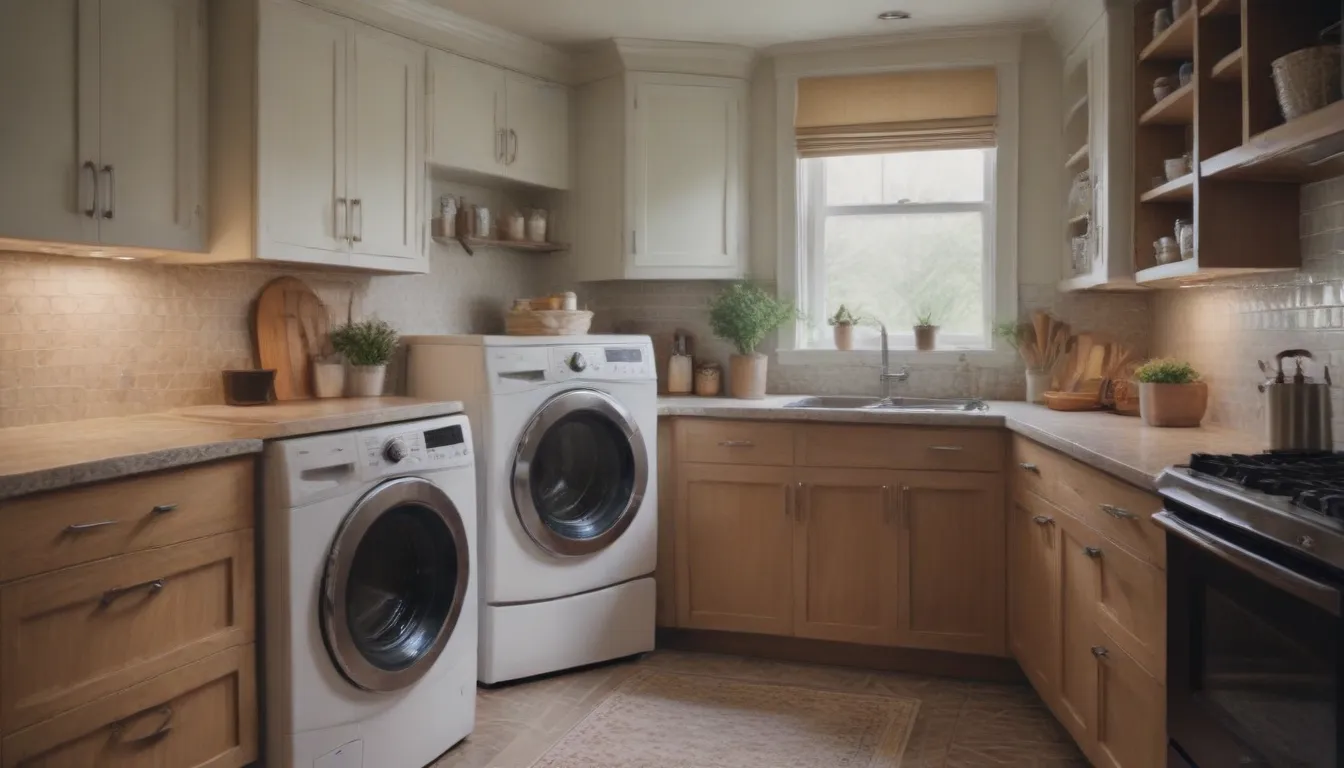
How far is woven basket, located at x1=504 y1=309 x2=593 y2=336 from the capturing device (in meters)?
3.69

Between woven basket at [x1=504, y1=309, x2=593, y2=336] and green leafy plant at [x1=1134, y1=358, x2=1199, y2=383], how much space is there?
6.27 feet

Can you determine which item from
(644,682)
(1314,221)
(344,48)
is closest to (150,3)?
(344,48)

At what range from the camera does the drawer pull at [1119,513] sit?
2149 millimetres

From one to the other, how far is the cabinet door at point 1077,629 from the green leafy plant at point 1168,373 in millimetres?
557

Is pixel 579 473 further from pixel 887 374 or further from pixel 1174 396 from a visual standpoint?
pixel 1174 396

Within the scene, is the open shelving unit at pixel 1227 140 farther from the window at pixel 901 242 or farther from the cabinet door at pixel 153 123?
the cabinet door at pixel 153 123

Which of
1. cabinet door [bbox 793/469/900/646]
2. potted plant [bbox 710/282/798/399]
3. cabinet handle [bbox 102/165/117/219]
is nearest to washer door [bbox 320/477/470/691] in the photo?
cabinet handle [bbox 102/165/117/219]

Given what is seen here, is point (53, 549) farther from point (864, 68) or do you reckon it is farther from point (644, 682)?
point (864, 68)

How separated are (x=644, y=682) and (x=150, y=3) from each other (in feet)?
8.30

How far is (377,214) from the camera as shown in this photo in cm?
327

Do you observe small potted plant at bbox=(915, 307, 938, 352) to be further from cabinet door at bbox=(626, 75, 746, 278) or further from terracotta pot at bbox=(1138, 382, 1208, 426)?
terracotta pot at bbox=(1138, 382, 1208, 426)

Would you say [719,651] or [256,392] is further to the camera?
[719,651]

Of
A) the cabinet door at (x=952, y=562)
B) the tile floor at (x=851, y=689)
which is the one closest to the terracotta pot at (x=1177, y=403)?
the cabinet door at (x=952, y=562)

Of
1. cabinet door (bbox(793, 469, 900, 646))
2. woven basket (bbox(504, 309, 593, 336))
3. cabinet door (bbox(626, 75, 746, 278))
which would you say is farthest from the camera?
cabinet door (bbox(626, 75, 746, 278))
